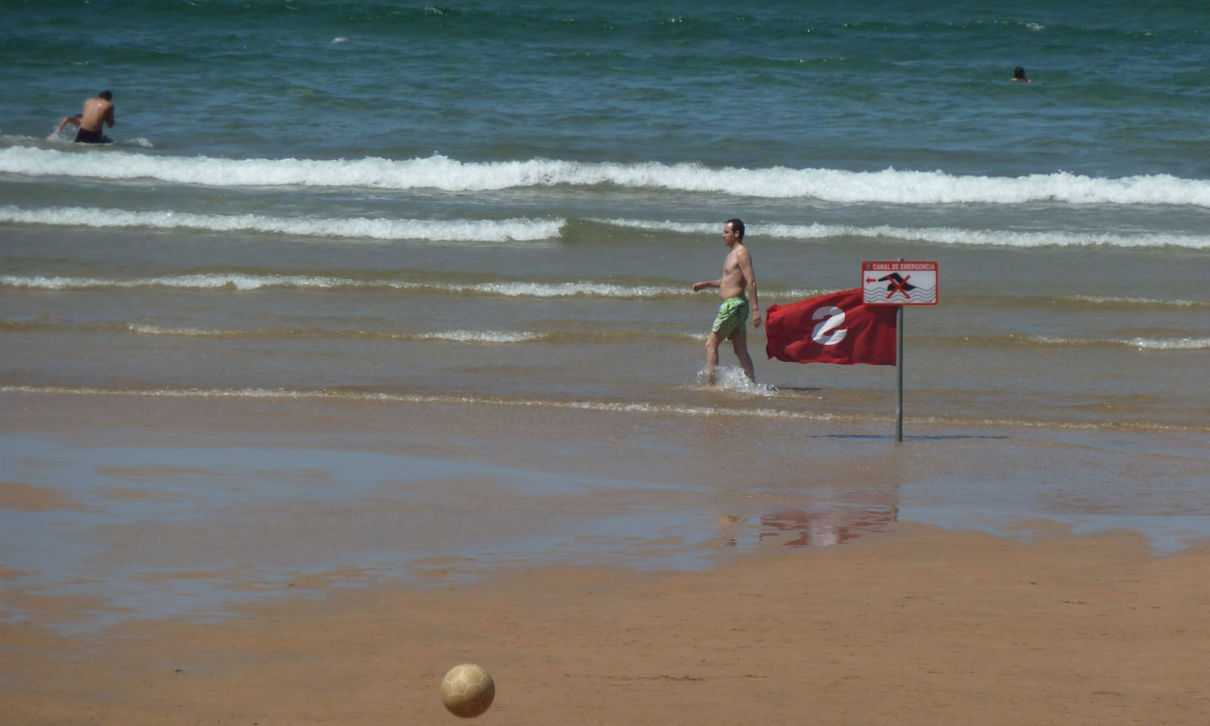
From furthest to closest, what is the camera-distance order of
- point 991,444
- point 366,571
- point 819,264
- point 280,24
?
point 280,24 < point 819,264 < point 991,444 < point 366,571

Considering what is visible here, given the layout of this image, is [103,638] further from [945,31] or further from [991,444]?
[945,31]

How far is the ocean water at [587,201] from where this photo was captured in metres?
13.4

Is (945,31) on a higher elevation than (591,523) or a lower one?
higher

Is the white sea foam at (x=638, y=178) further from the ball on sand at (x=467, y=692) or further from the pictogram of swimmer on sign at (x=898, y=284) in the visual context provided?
the ball on sand at (x=467, y=692)

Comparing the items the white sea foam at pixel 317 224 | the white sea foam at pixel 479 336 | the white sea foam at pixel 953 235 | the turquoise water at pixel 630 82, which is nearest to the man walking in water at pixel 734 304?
the white sea foam at pixel 479 336

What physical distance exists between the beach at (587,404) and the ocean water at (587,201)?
0.30 feet

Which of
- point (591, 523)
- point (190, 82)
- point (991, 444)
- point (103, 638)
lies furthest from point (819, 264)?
point (190, 82)

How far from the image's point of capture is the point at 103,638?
6.46m

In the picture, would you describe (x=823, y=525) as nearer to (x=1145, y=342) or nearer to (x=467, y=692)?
(x=467, y=692)

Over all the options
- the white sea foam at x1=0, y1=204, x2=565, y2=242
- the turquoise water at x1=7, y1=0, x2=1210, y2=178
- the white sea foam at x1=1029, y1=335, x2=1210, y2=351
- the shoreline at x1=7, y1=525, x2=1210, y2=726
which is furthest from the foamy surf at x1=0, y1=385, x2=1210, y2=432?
the turquoise water at x1=7, y1=0, x2=1210, y2=178

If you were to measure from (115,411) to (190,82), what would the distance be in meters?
20.1

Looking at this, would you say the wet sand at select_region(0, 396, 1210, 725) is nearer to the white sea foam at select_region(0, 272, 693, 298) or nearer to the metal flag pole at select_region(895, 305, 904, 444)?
the metal flag pole at select_region(895, 305, 904, 444)

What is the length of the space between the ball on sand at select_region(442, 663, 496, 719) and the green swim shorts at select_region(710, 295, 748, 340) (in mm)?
7762

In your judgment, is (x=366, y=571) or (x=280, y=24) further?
(x=280, y=24)
